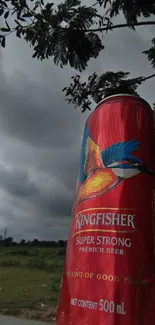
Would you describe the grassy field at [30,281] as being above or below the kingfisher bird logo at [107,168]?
below

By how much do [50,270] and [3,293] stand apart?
113 inches

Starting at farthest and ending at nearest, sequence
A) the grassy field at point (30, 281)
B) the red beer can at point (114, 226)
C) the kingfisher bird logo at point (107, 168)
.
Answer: the grassy field at point (30, 281), the kingfisher bird logo at point (107, 168), the red beer can at point (114, 226)

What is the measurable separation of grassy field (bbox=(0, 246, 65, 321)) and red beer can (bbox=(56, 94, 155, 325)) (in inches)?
107

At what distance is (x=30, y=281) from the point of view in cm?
757

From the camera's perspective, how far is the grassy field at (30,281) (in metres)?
5.05

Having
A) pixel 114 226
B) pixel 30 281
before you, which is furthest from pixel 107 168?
pixel 30 281

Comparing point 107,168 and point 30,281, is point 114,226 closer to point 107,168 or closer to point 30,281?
point 107,168

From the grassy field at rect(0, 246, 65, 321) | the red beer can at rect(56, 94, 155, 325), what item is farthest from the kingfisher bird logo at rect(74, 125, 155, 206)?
the grassy field at rect(0, 246, 65, 321)

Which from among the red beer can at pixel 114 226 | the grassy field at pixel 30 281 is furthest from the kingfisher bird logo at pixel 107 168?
the grassy field at pixel 30 281

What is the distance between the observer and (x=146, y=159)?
240 cm

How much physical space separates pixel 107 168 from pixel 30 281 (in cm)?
593

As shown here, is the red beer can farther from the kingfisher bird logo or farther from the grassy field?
the grassy field

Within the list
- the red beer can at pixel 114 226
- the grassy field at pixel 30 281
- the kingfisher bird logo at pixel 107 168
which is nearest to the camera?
the red beer can at pixel 114 226

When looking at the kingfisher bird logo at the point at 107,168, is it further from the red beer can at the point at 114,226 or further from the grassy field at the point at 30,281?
the grassy field at the point at 30,281
